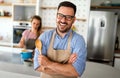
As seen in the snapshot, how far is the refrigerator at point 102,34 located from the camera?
3.20m

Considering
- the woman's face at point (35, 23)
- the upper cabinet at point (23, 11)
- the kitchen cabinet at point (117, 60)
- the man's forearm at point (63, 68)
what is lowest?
the kitchen cabinet at point (117, 60)

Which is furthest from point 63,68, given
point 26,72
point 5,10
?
point 5,10

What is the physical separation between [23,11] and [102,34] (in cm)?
Answer: 203

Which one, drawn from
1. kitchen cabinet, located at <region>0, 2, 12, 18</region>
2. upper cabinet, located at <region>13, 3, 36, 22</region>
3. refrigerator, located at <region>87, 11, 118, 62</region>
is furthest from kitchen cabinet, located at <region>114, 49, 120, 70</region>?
kitchen cabinet, located at <region>0, 2, 12, 18</region>

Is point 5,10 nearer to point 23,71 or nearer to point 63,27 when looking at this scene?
point 23,71

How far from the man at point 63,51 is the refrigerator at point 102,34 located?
245 centimetres

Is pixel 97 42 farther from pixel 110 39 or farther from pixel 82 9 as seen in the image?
pixel 82 9

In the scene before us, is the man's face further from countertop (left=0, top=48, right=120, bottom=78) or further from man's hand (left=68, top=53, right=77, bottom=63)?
countertop (left=0, top=48, right=120, bottom=78)

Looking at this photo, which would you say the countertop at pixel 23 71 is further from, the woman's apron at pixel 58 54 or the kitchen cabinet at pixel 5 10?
the kitchen cabinet at pixel 5 10

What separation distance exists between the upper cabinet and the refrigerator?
1402mm

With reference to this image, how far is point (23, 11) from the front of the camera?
412 centimetres

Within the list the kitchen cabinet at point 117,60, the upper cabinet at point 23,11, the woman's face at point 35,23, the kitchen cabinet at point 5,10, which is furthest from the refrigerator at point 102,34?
the kitchen cabinet at point 5,10

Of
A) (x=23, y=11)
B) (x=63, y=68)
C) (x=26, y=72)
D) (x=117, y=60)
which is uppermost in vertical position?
(x=23, y=11)

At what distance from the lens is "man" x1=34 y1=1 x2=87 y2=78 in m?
0.83
